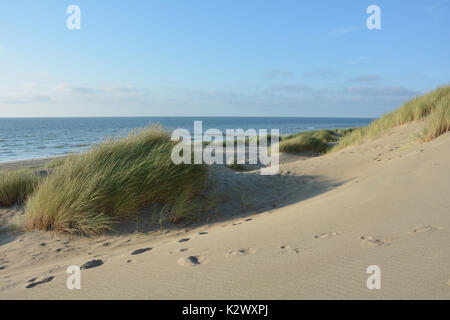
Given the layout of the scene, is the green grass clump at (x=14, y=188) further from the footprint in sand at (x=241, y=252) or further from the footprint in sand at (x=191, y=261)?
the footprint in sand at (x=241, y=252)

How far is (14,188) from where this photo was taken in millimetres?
5738

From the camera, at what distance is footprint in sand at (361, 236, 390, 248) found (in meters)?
2.19

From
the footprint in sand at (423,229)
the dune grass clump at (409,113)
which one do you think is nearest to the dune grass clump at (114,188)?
the footprint in sand at (423,229)

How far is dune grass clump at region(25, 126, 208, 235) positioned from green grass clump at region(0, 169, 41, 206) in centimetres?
104

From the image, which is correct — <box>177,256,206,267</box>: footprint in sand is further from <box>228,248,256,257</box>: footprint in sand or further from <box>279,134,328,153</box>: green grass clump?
<box>279,134,328,153</box>: green grass clump

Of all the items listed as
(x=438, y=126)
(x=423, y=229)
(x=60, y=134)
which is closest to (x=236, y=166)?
(x=438, y=126)

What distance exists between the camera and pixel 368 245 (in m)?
2.21

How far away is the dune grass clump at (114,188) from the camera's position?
13.7 feet

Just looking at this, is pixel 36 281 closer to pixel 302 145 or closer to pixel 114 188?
pixel 114 188

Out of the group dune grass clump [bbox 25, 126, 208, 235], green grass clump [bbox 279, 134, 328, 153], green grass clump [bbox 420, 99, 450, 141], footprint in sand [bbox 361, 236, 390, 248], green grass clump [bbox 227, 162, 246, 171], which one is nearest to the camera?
footprint in sand [bbox 361, 236, 390, 248]

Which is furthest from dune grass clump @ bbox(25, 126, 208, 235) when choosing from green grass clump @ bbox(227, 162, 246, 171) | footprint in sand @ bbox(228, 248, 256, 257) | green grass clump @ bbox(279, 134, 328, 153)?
green grass clump @ bbox(279, 134, 328, 153)

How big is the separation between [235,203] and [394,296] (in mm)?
4060

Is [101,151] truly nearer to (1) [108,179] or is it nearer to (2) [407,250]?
(1) [108,179]

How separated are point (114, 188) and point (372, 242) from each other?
3.44 meters
